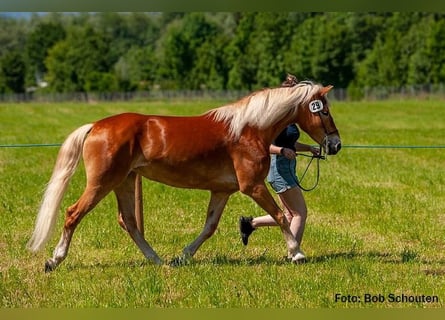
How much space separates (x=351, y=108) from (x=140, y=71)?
44.6 meters

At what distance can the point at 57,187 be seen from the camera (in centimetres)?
754

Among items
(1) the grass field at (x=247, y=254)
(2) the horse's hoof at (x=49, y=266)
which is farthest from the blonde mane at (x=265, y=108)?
(2) the horse's hoof at (x=49, y=266)

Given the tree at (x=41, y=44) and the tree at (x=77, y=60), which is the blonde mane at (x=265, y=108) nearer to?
the tree at (x=77, y=60)

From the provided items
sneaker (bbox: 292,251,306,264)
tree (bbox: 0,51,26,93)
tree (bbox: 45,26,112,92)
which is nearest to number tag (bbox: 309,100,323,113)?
sneaker (bbox: 292,251,306,264)

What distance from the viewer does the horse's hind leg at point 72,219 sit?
7365 mm

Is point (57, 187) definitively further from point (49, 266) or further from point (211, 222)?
point (211, 222)

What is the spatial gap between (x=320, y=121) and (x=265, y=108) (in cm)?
58

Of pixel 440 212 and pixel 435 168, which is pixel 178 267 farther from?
pixel 435 168

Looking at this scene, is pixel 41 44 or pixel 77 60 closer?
pixel 77 60

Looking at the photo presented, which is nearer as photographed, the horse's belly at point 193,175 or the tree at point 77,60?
the horse's belly at point 193,175

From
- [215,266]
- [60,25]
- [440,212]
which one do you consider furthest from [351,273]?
[60,25]

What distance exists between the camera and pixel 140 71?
8575cm

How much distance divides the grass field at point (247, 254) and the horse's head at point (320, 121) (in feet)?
3.94

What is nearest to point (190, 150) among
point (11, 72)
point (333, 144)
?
point (333, 144)
